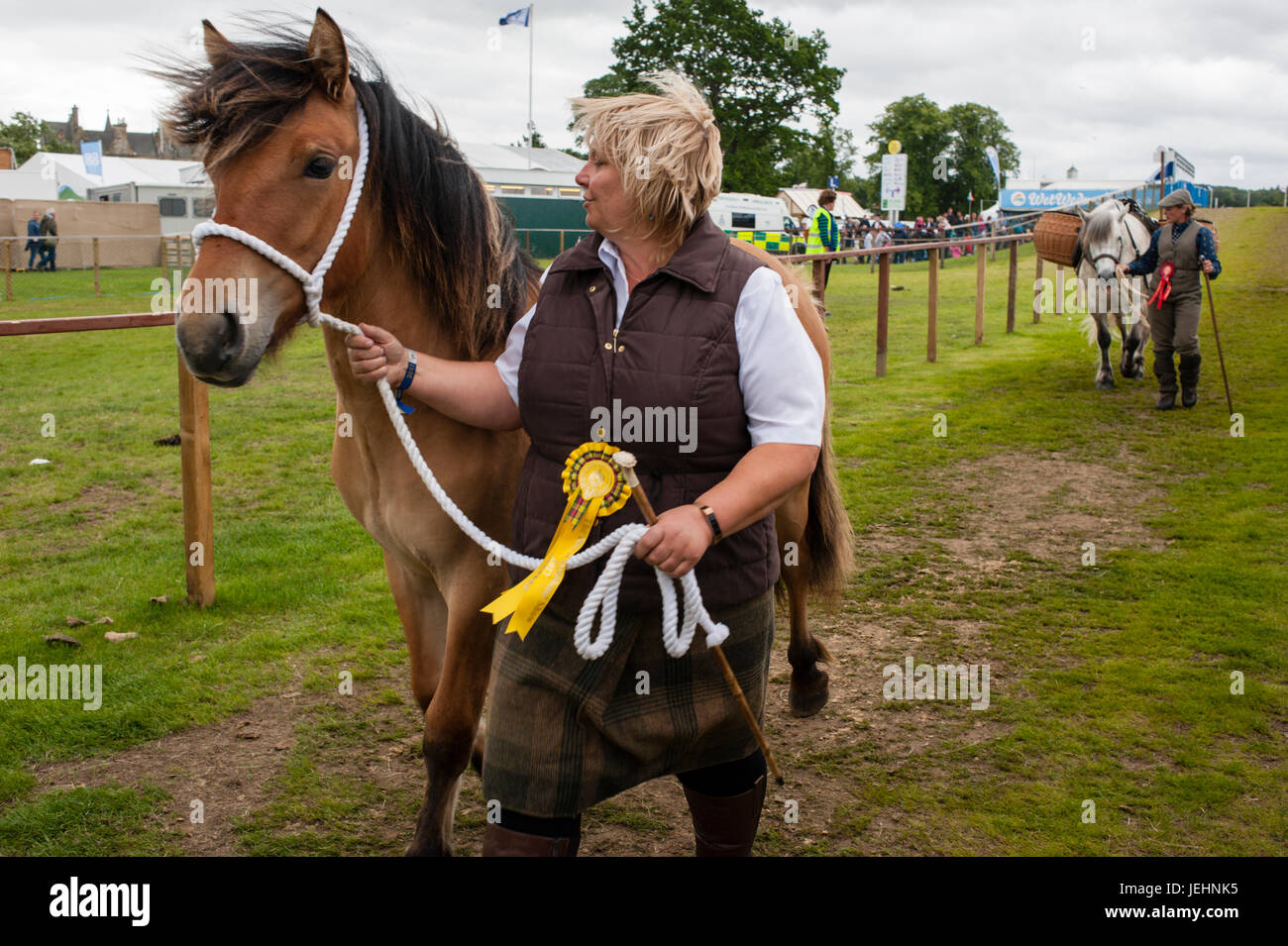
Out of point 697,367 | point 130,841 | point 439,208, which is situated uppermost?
point 439,208

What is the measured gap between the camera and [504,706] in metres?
2.21

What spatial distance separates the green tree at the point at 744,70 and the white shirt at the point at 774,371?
152 ft

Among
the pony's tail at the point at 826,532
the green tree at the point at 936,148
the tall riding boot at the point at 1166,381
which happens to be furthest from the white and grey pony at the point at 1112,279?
the green tree at the point at 936,148

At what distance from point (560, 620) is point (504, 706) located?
9.3 inches

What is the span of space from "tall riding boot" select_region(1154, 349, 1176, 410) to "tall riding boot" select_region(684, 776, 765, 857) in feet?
30.0

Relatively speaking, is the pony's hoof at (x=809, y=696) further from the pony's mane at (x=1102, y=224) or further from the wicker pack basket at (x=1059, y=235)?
the wicker pack basket at (x=1059, y=235)

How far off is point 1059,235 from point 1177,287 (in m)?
2.03

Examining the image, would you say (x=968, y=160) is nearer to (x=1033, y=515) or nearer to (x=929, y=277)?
(x=929, y=277)

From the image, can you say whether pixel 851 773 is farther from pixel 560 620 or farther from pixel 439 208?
pixel 439 208

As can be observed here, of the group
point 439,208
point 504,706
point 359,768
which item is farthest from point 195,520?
point 504,706

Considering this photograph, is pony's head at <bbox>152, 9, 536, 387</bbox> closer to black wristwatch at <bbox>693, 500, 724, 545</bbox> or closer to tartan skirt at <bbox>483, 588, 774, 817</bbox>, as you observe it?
tartan skirt at <bbox>483, 588, 774, 817</bbox>

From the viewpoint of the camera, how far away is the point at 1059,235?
38.0 feet

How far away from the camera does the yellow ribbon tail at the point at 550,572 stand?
2.03 m

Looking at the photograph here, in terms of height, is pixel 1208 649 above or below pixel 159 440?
below
